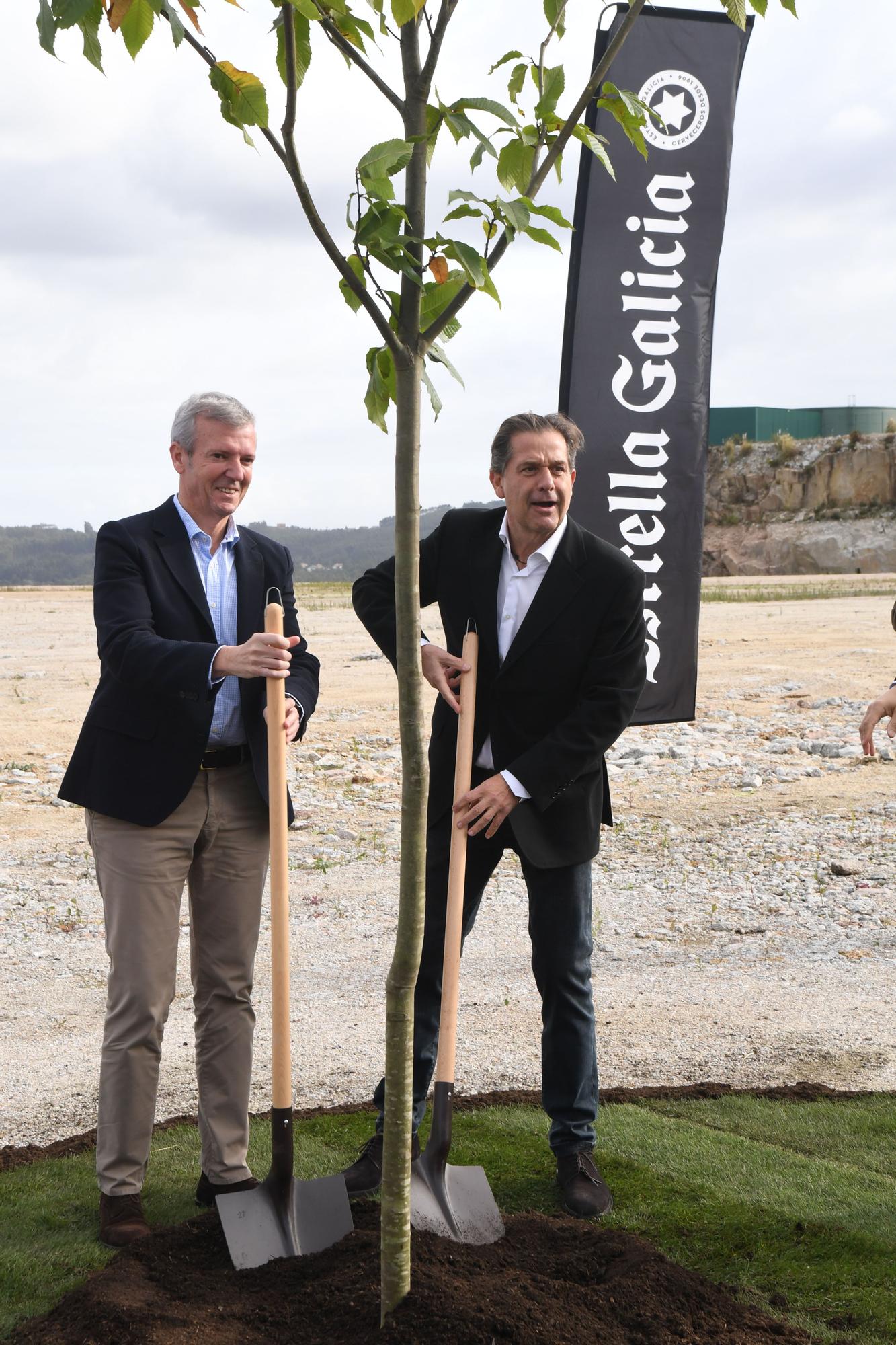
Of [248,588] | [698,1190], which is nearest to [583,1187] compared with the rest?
[698,1190]

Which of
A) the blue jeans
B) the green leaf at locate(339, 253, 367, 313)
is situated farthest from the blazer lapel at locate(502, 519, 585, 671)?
the green leaf at locate(339, 253, 367, 313)

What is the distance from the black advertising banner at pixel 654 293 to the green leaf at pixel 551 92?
3.19 metres

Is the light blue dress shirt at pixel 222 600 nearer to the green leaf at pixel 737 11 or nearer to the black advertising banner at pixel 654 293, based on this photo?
the green leaf at pixel 737 11

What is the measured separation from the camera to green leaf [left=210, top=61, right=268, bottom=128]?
196 cm

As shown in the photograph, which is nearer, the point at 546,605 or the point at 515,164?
the point at 515,164

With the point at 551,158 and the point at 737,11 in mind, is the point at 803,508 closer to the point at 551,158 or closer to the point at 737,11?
the point at 551,158

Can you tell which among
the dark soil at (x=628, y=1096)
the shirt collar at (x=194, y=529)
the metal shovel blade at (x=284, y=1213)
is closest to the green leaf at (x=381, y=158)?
the shirt collar at (x=194, y=529)

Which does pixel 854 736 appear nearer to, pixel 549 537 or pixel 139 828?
pixel 549 537

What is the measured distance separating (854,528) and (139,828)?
179 ft

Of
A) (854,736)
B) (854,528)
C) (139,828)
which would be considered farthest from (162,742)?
(854,528)

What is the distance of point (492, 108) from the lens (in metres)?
1.92

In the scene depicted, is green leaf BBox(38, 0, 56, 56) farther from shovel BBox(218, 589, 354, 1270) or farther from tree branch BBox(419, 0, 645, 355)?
shovel BBox(218, 589, 354, 1270)

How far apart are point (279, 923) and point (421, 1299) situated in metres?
0.97

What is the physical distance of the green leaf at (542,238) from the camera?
201 cm
